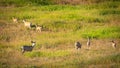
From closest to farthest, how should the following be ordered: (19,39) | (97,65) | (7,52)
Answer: (97,65) < (7,52) < (19,39)

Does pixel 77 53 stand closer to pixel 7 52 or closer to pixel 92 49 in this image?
pixel 92 49

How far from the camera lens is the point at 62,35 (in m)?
29.6

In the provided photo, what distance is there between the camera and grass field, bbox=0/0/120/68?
72.1ft

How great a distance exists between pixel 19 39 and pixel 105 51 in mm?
6490

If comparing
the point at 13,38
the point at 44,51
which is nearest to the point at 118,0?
the point at 13,38

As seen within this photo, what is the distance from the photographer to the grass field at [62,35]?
72.1 feet

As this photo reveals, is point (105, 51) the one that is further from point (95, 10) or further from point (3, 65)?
point (95, 10)

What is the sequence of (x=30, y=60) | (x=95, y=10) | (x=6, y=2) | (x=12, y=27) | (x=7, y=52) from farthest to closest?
1. (x=6, y=2)
2. (x=95, y=10)
3. (x=12, y=27)
4. (x=7, y=52)
5. (x=30, y=60)

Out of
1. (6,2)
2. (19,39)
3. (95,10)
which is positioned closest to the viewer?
(19,39)

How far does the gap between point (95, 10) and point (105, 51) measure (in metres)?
14.4

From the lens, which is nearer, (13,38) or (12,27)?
(13,38)

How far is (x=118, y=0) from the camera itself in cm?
4512

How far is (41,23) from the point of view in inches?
1325

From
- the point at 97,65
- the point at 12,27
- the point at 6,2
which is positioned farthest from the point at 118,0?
the point at 97,65
